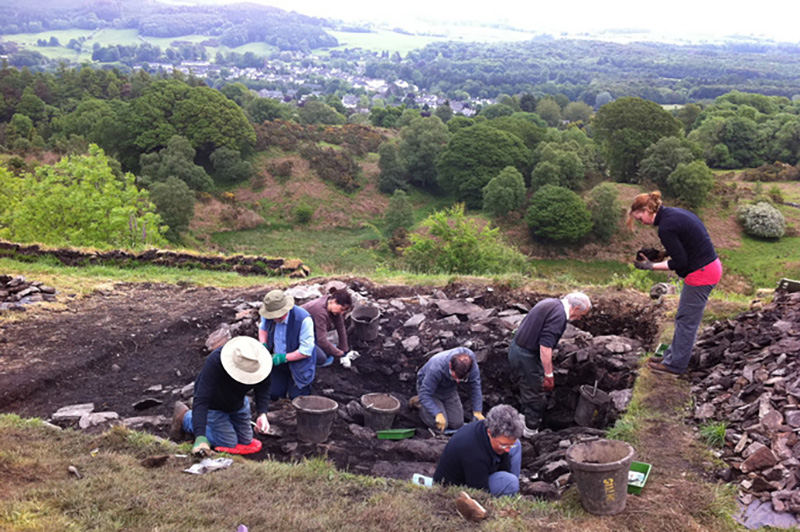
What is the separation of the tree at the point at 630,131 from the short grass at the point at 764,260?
42.6 ft

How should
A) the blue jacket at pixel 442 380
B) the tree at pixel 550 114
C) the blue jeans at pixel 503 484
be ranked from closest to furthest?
the blue jeans at pixel 503 484 < the blue jacket at pixel 442 380 < the tree at pixel 550 114

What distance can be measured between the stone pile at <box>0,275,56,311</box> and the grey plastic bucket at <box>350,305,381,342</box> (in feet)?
20.1

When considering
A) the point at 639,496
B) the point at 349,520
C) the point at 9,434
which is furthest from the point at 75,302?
the point at 639,496

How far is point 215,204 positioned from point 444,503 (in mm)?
44045

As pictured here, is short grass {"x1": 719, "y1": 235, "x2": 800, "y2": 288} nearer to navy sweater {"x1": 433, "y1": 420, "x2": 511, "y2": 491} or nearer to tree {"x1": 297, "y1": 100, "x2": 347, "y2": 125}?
navy sweater {"x1": 433, "y1": 420, "x2": 511, "y2": 491}

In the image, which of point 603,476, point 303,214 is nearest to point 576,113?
point 303,214

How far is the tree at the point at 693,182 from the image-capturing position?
43.3 meters

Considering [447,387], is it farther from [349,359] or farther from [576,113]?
[576,113]

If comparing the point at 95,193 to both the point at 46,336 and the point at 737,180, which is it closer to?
the point at 46,336

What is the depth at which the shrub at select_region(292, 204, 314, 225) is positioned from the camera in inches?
1815

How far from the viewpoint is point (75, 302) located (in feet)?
35.6

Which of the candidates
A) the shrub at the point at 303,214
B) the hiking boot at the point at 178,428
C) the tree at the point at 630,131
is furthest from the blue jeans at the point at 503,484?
the tree at the point at 630,131

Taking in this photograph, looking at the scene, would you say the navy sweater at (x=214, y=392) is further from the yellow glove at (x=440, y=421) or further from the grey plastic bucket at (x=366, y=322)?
the grey plastic bucket at (x=366, y=322)

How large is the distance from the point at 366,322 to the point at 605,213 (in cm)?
3715
